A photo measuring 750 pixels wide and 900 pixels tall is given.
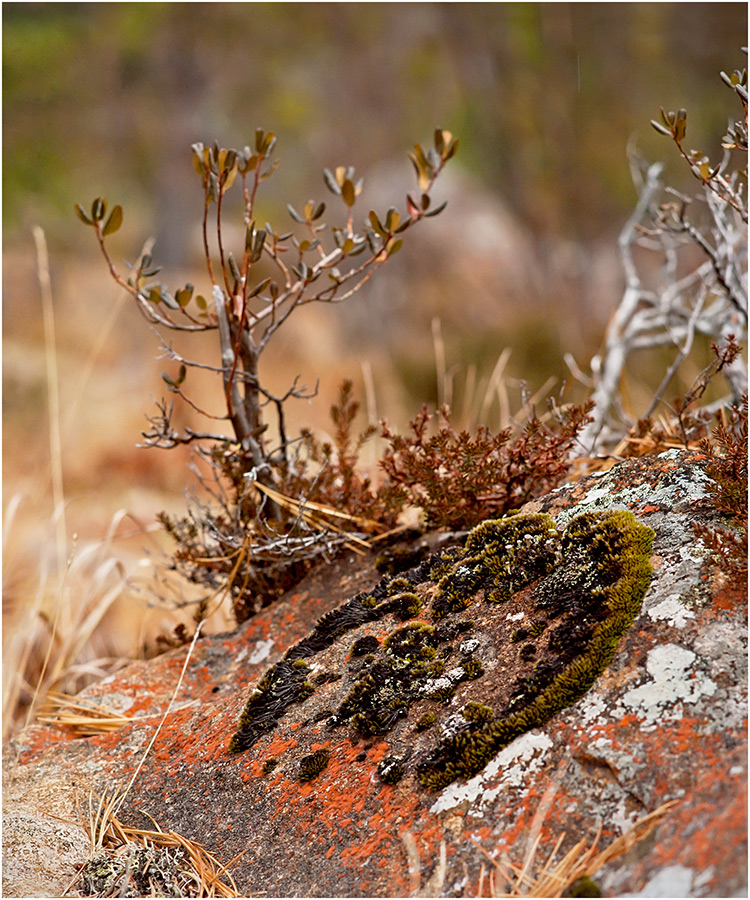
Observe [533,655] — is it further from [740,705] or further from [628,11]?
[628,11]

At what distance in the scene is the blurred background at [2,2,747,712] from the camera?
28.8ft

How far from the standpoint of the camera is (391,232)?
2.19 metres

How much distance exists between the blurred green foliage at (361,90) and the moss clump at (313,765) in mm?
8834

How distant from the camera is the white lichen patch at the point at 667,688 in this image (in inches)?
52.9

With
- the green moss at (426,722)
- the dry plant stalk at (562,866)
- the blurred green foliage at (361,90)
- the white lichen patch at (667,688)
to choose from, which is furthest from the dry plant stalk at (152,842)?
the blurred green foliage at (361,90)

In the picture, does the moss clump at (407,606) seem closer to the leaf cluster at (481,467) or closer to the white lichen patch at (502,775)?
the leaf cluster at (481,467)

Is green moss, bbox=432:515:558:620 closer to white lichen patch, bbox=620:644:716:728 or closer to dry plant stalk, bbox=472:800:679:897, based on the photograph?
white lichen patch, bbox=620:644:716:728

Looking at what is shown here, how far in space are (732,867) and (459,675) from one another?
2.26 feet

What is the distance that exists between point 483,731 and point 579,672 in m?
0.24

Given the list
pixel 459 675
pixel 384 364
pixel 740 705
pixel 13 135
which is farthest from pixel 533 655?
Answer: pixel 13 135

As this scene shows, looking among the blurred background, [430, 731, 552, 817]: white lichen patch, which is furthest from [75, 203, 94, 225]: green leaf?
the blurred background

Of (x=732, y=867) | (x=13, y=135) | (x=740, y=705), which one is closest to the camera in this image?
(x=732, y=867)

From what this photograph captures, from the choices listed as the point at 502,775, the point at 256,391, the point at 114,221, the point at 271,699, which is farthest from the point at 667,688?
the point at 114,221

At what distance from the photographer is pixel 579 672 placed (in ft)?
4.80
